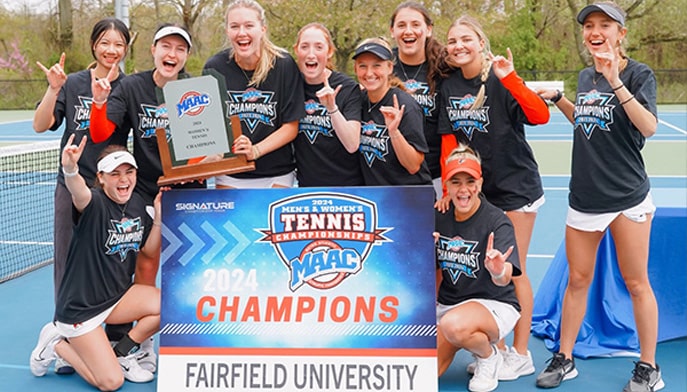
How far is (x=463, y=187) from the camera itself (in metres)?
4.72

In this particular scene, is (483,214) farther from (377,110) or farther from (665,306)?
(665,306)

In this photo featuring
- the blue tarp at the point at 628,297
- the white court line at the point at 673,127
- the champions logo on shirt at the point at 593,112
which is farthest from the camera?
the white court line at the point at 673,127

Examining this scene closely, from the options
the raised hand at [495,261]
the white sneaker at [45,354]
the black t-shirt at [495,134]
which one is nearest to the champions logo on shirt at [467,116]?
the black t-shirt at [495,134]

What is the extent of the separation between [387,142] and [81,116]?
2.10m

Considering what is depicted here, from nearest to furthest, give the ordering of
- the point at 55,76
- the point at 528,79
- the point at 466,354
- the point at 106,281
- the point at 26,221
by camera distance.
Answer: the point at 106,281
the point at 55,76
the point at 466,354
the point at 26,221
the point at 528,79

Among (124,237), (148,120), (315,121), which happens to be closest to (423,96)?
(315,121)

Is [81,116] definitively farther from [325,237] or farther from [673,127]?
[673,127]

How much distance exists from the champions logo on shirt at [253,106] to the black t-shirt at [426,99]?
0.94 m

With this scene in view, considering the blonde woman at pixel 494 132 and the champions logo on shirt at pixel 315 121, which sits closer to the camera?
the blonde woman at pixel 494 132

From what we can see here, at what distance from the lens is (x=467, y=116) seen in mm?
5027

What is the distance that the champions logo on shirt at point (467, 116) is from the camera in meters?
5.00

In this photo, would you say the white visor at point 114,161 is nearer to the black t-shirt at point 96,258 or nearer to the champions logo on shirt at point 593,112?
the black t-shirt at point 96,258

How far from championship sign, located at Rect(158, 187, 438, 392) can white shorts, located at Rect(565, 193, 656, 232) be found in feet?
3.14

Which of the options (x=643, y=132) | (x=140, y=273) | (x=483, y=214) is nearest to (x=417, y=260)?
(x=483, y=214)
